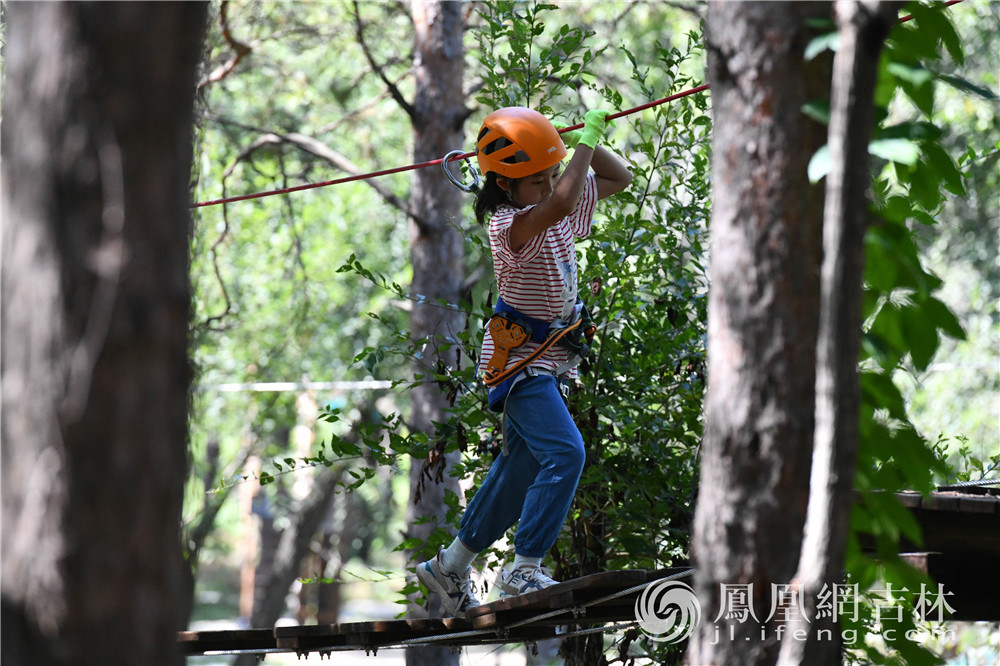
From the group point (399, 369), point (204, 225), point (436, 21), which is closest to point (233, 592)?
point (399, 369)

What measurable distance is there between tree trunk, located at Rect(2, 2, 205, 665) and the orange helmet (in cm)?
196

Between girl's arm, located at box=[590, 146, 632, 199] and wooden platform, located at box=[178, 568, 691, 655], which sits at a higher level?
girl's arm, located at box=[590, 146, 632, 199]

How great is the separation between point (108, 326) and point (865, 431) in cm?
140

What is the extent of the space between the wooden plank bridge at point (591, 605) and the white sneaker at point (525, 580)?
107 millimetres

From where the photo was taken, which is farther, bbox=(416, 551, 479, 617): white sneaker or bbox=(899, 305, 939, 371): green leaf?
bbox=(416, 551, 479, 617): white sneaker

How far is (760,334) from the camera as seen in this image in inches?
81.8

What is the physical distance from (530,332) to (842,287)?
6.42ft

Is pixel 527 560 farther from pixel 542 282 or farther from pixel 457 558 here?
pixel 542 282

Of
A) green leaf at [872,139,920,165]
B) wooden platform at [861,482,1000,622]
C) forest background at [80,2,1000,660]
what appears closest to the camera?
green leaf at [872,139,920,165]

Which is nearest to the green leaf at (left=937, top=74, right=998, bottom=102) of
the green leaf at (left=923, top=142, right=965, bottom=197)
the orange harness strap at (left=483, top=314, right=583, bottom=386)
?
the green leaf at (left=923, top=142, right=965, bottom=197)

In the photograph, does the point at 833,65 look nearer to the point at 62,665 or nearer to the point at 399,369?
the point at 62,665

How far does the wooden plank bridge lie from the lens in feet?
11.0

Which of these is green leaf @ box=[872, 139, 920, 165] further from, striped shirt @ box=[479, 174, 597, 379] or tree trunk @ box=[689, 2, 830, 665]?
striped shirt @ box=[479, 174, 597, 379]

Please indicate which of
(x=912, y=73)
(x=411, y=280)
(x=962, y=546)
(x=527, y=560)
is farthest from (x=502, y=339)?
(x=411, y=280)
